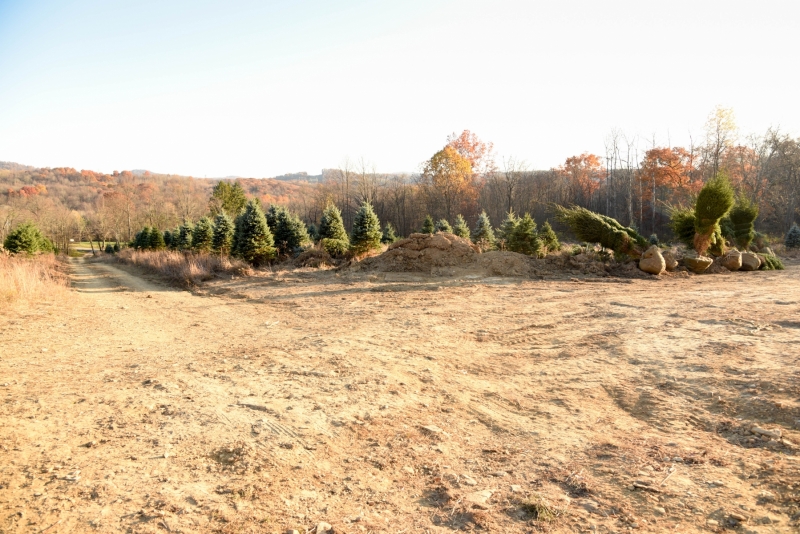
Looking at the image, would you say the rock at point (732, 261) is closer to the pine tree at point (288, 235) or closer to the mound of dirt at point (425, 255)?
the mound of dirt at point (425, 255)

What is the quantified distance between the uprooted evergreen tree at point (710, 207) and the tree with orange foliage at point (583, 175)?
34.1 meters

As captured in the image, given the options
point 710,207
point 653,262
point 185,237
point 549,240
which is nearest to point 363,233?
point 549,240

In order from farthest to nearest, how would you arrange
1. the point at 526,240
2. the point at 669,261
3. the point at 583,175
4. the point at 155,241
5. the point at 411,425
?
the point at 583,175 → the point at 155,241 → the point at 526,240 → the point at 669,261 → the point at 411,425

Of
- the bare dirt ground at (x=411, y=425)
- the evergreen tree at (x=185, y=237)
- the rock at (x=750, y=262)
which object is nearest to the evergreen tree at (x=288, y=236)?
the bare dirt ground at (x=411, y=425)

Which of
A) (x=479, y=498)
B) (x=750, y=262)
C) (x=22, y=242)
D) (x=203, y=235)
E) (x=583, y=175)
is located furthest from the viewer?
(x=583, y=175)

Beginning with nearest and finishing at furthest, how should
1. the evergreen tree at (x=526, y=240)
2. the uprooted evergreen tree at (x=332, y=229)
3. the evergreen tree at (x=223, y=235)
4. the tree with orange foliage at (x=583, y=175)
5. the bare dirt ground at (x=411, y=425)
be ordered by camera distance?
1. the bare dirt ground at (x=411, y=425)
2. the evergreen tree at (x=526, y=240)
3. the uprooted evergreen tree at (x=332, y=229)
4. the evergreen tree at (x=223, y=235)
5. the tree with orange foliage at (x=583, y=175)

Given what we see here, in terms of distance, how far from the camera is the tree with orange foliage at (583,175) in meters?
47.9

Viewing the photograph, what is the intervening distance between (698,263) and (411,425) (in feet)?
45.9

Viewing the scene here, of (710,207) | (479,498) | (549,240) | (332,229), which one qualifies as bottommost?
Answer: (479,498)

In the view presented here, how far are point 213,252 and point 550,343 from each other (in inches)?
803

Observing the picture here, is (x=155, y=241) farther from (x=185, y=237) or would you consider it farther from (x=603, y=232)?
(x=603, y=232)

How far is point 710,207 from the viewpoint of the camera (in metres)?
14.3

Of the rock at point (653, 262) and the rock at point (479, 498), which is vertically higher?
the rock at point (653, 262)

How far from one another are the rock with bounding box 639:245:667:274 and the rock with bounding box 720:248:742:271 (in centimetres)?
260
